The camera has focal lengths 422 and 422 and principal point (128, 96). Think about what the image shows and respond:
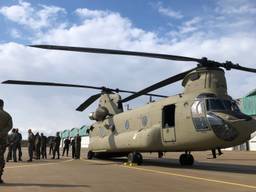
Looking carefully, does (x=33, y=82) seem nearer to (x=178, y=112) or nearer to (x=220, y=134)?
(x=178, y=112)

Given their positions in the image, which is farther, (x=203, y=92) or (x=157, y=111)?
(x=157, y=111)

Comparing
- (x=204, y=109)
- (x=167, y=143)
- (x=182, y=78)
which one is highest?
(x=182, y=78)

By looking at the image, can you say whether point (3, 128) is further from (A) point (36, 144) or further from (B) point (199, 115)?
(A) point (36, 144)

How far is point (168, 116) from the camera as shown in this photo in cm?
1878

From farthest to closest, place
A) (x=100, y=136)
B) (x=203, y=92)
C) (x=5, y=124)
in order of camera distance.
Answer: (x=100, y=136)
(x=203, y=92)
(x=5, y=124)

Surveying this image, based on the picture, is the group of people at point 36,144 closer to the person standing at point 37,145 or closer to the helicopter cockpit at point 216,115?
the person standing at point 37,145

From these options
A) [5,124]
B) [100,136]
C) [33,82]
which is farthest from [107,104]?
[5,124]

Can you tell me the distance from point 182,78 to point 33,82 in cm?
825

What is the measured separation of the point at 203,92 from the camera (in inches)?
669

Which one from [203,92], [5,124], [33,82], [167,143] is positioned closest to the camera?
[5,124]

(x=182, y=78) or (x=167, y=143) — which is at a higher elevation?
(x=182, y=78)

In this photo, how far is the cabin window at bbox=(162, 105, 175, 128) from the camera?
18516 mm

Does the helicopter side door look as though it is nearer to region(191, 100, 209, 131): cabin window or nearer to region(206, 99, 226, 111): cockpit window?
region(191, 100, 209, 131): cabin window

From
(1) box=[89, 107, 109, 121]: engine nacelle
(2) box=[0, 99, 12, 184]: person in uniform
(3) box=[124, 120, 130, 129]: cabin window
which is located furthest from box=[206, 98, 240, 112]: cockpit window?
(1) box=[89, 107, 109, 121]: engine nacelle
